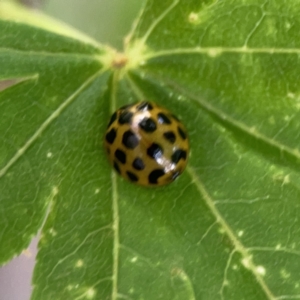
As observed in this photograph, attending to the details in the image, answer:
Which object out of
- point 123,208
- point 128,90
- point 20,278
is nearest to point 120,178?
point 123,208

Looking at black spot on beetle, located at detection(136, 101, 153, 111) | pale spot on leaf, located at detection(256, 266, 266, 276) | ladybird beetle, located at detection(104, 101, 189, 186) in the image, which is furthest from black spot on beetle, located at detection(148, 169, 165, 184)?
pale spot on leaf, located at detection(256, 266, 266, 276)

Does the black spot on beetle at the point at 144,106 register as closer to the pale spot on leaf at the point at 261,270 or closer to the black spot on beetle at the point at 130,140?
the black spot on beetle at the point at 130,140

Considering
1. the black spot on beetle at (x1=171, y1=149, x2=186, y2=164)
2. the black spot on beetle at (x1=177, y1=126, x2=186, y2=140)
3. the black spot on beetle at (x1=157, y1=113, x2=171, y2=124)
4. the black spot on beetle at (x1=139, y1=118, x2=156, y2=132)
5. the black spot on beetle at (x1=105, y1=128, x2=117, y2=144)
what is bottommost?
the black spot on beetle at (x1=171, y1=149, x2=186, y2=164)

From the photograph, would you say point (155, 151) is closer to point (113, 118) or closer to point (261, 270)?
point (113, 118)

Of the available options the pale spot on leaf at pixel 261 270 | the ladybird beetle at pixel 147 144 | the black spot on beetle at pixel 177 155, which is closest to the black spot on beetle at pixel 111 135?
the ladybird beetle at pixel 147 144

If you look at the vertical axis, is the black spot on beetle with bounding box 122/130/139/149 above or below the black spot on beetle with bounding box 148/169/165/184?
above

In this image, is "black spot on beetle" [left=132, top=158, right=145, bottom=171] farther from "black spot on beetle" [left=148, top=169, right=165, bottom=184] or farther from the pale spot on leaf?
the pale spot on leaf

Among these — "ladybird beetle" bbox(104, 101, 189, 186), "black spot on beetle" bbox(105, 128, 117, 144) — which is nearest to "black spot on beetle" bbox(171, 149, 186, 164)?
"ladybird beetle" bbox(104, 101, 189, 186)

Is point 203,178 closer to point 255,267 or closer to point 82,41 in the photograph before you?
point 255,267
